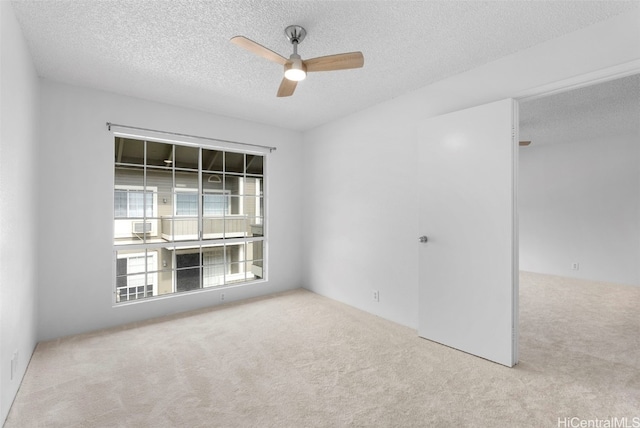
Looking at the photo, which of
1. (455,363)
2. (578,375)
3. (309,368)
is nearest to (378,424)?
(309,368)

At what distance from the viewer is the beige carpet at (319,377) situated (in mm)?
1829

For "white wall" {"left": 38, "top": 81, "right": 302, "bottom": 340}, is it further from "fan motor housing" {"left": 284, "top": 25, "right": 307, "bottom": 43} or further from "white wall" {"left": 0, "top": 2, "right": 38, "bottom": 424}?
"fan motor housing" {"left": 284, "top": 25, "right": 307, "bottom": 43}

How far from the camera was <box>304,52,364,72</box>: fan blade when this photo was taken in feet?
6.61

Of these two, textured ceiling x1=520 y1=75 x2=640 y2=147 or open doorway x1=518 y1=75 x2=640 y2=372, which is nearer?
open doorway x1=518 y1=75 x2=640 y2=372

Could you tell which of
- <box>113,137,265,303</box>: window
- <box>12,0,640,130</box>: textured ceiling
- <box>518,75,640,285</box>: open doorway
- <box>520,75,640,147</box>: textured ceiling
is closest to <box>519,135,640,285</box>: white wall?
<box>518,75,640,285</box>: open doorway

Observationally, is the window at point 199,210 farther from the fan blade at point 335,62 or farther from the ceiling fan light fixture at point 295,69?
the fan blade at point 335,62

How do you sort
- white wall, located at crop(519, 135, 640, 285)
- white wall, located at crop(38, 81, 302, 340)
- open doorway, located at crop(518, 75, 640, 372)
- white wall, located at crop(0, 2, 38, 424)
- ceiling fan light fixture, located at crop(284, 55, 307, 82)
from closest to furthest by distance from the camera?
white wall, located at crop(0, 2, 38, 424), ceiling fan light fixture, located at crop(284, 55, 307, 82), open doorway, located at crop(518, 75, 640, 372), white wall, located at crop(38, 81, 302, 340), white wall, located at crop(519, 135, 640, 285)

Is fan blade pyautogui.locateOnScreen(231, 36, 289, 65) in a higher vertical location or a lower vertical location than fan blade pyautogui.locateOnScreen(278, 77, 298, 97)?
higher

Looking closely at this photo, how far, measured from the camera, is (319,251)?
450 centimetres

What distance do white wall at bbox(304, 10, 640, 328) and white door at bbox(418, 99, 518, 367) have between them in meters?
0.24

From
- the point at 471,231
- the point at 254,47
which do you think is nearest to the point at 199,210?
the point at 254,47

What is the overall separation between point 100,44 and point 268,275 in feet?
10.4

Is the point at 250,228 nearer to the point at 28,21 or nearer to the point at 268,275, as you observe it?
the point at 268,275

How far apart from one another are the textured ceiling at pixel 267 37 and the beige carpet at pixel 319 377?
2486 millimetres
